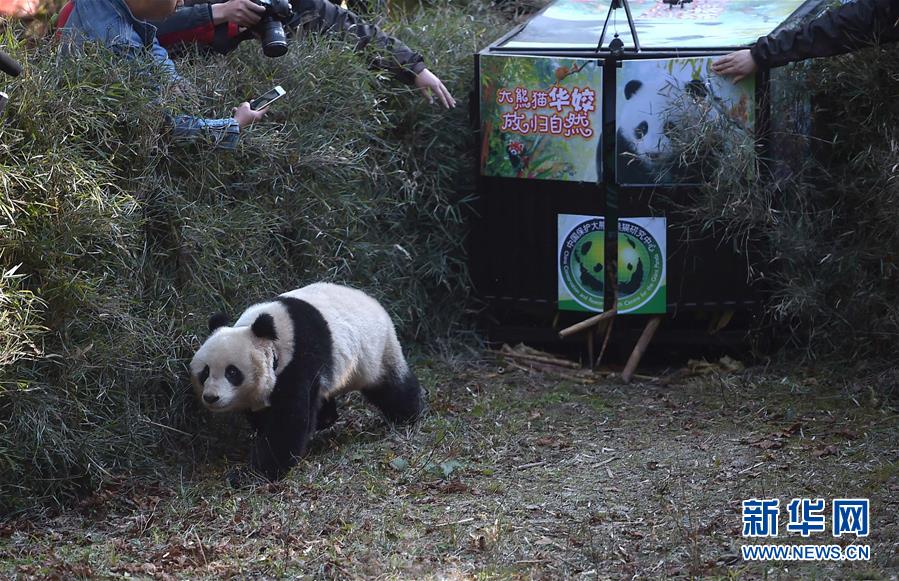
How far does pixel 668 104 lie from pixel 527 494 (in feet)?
7.62

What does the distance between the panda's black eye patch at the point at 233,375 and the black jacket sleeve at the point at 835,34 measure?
9.96ft

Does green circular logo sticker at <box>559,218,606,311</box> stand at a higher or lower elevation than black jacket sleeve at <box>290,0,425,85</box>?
lower

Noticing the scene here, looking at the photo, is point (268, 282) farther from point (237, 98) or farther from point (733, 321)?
point (733, 321)

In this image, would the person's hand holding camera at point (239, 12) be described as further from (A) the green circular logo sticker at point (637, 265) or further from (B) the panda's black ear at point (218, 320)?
(A) the green circular logo sticker at point (637, 265)

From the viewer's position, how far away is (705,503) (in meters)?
4.41

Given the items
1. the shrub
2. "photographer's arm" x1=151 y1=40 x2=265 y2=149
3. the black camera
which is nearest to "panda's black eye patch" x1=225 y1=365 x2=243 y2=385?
"photographer's arm" x1=151 y1=40 x2=265 y2=149

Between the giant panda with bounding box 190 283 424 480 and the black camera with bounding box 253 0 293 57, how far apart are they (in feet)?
3.68

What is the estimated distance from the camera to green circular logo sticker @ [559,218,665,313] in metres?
6.04

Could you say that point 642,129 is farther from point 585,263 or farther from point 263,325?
point 263,325

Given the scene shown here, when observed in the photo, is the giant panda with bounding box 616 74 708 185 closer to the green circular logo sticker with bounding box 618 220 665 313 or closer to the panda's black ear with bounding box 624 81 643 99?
the panda's black ear with bounding box 624 81 643 99

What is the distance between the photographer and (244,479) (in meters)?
4.70

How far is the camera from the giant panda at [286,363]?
463 centimetres

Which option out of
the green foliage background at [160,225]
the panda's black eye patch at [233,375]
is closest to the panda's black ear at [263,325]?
the panda's black eye patch at [233,375]

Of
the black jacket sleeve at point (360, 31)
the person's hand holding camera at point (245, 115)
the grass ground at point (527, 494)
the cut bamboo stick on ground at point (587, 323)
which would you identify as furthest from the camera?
the cut bamboo stick on ground at point (587, 323)
